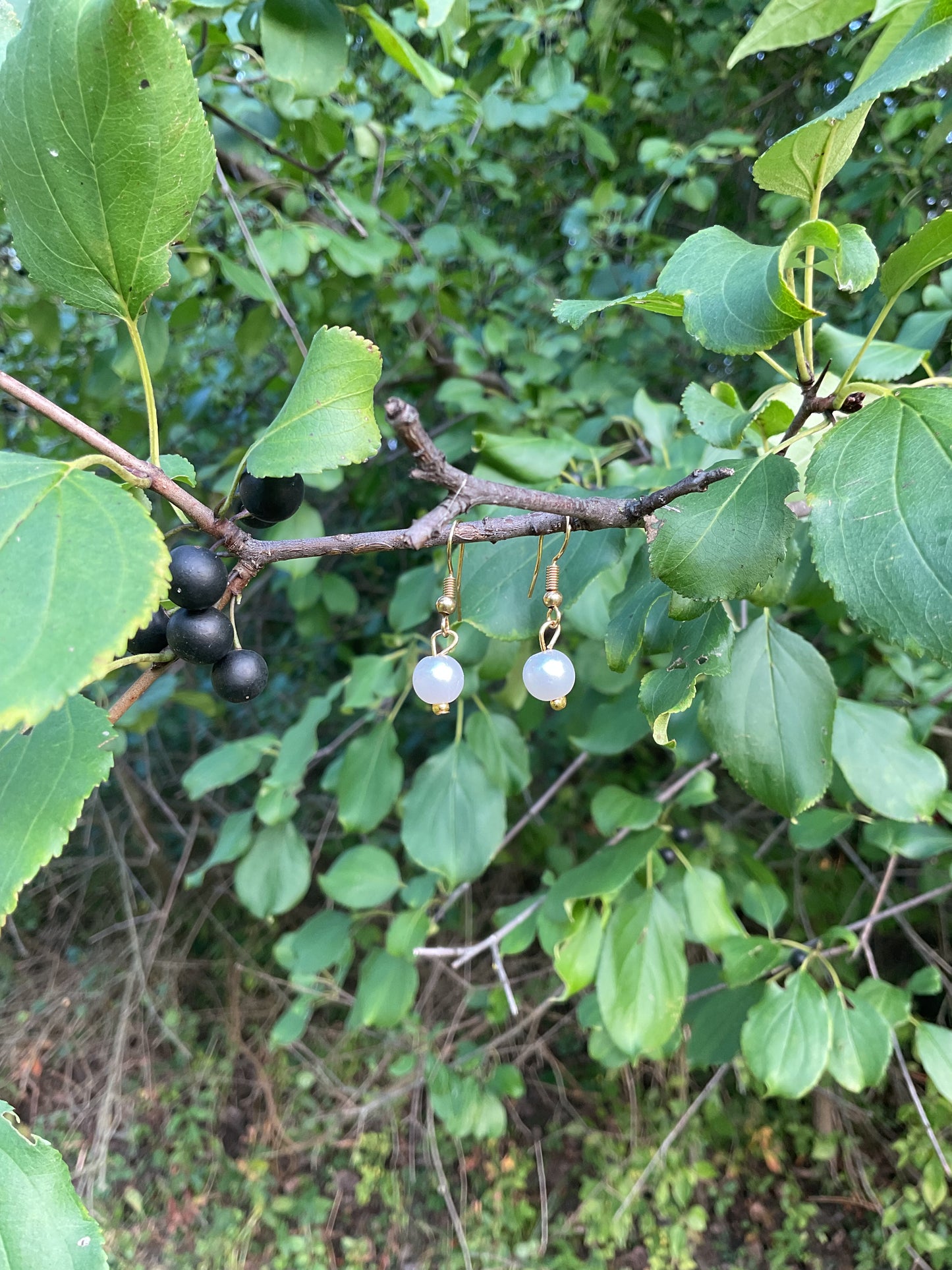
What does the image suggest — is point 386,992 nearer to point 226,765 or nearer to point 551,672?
point 226,765

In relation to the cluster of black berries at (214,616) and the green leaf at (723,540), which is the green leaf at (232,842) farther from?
the green leaf at (723,540)

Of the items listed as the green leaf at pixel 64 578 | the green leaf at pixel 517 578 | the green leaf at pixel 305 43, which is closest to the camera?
the green leaf at pixel 64 578

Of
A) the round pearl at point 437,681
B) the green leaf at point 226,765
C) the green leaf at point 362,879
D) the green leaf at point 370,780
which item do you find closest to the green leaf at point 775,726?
the round pearl at point 437,681

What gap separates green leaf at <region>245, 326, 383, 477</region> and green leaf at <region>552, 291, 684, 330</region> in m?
0.16

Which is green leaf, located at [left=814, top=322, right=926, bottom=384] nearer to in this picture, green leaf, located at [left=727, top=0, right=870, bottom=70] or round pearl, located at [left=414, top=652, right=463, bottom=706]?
green leaf, located at [left=727, top=0, right=870, bottom=70]

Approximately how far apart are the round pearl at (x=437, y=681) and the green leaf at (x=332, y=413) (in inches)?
8.7

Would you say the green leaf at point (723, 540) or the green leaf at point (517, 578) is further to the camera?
the green leaf at point (517, 578)

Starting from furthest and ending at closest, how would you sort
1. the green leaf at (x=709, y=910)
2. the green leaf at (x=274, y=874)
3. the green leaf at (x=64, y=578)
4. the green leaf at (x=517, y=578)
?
the green leaf at (x=274, y=874) < the green leaf at (x=709, y=910) < the green leaf at (x=517, y=578) < the green leaf at (x=64, y=578)

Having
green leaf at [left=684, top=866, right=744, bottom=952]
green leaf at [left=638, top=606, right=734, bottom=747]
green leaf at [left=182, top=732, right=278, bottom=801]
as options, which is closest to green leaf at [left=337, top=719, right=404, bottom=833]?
green leaf at [left=182, top=732, right=278, bottom=801]

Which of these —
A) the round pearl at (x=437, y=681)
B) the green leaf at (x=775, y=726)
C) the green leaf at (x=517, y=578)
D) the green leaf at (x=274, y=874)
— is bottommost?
the green leaf at (x=274, y=874)

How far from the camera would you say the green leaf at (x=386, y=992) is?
5.02 ft

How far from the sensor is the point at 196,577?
0.53 metres

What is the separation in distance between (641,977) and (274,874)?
0.78 m

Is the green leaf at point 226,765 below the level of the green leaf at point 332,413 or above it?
below
